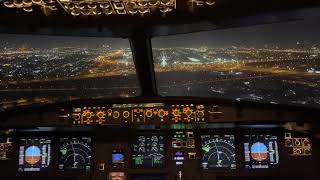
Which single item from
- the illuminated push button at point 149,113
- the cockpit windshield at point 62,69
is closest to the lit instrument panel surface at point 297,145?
the illuminated push button at point 149,113

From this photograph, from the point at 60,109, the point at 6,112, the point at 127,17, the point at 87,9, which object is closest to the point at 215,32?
the point at 127,17

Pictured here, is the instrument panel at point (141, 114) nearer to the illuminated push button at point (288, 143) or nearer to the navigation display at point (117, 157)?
the navigation display at point (117, 157)

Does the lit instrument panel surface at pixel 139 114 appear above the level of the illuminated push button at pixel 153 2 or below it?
below

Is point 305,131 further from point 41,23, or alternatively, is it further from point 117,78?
point 41,23

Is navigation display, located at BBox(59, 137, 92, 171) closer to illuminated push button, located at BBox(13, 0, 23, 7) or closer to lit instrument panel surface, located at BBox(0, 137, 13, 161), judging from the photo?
lit instrument panel surface, located at BBox(0, 137, 13, 161)

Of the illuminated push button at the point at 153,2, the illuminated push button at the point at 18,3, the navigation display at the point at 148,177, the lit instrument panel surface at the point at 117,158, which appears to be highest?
the illuminated push button at the point at 18,3

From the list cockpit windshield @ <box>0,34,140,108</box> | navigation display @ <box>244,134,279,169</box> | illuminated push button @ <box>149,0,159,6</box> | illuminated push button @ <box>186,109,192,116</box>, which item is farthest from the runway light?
navigation display @ <box>244,134,279,169</box>
